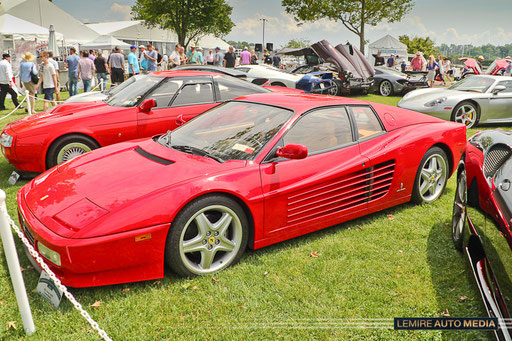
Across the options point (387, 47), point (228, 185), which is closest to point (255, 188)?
point (228, 185)

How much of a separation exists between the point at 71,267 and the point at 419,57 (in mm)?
20008

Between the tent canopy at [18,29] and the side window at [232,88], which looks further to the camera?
the tent canopy at [18,29]

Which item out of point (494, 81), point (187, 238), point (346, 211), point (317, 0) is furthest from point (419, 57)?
point (187, 238)

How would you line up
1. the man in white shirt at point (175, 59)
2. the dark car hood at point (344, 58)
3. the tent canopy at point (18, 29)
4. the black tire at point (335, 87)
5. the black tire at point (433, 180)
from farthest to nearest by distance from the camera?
the tent canopy at point (18, 29)
the black tire at point (335, 87)
the man in white shirt at point (175, 59)
the dark car hood at point (344, 58)
the black tire at point (433, 180)

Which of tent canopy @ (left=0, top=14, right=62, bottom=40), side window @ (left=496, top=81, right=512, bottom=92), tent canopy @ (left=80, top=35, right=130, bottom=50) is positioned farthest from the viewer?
tent canopy @ (left=80, top=35, right=130, bottom=50)

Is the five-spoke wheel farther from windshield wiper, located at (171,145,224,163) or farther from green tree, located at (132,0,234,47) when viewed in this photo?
green tree, located at (132,0,234,47)

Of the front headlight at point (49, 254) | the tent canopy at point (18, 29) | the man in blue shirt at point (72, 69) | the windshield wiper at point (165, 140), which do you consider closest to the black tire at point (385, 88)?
the man in blue shirt at point (72, 69)

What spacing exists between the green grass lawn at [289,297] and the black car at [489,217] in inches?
13.7

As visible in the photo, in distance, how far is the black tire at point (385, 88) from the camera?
17125mm

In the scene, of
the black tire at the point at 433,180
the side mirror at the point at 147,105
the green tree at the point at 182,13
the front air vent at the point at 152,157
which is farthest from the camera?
the green tree at the point at 182,13

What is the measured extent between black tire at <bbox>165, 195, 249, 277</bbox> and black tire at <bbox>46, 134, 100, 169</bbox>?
335cm

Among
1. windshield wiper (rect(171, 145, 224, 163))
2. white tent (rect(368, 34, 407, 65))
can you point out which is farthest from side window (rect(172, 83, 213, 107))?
white tent (rect(368, 34, 407, 65))

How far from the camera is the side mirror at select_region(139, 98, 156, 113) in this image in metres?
6.12

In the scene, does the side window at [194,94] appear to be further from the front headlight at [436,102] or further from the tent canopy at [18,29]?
the tent canopy at [18,29]
